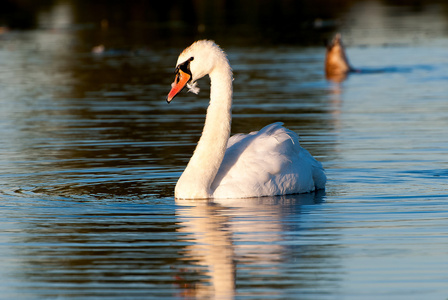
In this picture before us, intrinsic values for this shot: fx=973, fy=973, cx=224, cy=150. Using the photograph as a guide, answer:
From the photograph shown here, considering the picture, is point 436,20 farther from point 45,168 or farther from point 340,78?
point 45,168

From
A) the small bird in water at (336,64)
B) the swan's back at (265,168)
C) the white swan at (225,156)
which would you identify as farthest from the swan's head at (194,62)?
the small bird in water at (336,64)

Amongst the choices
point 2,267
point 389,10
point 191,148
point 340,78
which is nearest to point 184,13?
point 389,10

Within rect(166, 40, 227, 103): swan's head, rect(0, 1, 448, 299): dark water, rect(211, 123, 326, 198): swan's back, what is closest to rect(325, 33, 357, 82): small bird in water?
rect(0, 1, 448, 299): dark water

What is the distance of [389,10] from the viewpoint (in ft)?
227

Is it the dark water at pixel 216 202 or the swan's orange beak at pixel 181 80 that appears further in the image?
the swan's orange beak at pixel 181 80

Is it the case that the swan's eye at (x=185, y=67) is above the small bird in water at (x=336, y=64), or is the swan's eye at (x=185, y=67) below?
above

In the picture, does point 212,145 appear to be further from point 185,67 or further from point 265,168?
point 185,67

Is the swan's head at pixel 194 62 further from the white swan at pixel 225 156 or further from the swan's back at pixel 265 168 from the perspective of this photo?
the swan's back at pixel 265 168

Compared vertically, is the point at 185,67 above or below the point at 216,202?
above

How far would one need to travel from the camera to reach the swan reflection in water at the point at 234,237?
7.60 m

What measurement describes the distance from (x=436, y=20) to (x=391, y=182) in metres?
46.3

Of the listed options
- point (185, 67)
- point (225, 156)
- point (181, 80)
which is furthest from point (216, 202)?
point (185, 67)

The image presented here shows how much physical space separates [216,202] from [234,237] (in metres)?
1.93

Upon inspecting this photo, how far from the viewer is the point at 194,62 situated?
1123cm
